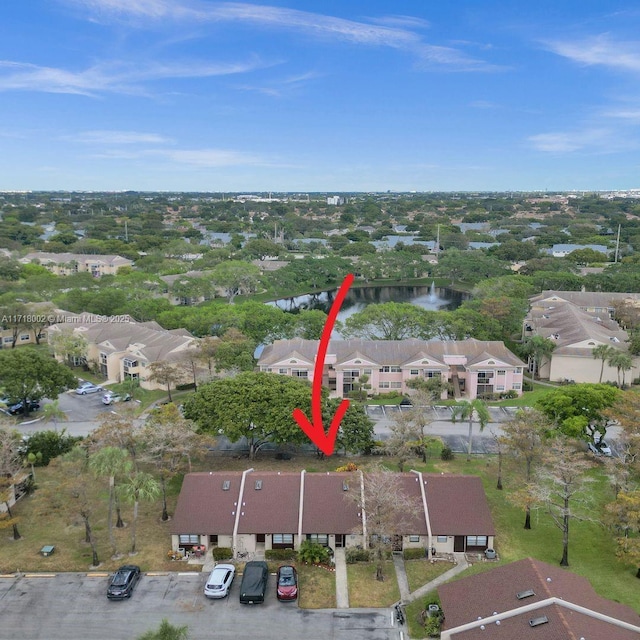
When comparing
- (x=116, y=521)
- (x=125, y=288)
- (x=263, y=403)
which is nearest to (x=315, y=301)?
(x=125, y=288)

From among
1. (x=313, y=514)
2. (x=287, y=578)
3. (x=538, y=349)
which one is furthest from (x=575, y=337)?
(x=287, y=578)

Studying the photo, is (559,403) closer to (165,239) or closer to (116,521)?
(116,521)

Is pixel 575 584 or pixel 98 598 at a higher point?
pixel 575 584

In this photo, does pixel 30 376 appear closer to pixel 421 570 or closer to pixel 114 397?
pixel 114 397

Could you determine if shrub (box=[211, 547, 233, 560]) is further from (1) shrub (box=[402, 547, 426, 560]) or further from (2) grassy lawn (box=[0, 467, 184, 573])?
(1) shrub (box=[402, 547, 426, 560])

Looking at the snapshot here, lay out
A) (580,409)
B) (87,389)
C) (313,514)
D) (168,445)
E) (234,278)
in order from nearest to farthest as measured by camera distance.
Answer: (313,514)
(168,445)
(580,409)
(87,389)
(234,278)

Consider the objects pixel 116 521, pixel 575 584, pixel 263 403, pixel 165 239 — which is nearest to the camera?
pixel 575 584

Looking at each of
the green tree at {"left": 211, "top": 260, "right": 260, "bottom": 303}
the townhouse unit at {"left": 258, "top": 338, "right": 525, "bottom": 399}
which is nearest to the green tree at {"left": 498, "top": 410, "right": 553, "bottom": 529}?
the townhouse unit at {"left": 258, "top": 338, "right": 525, "bottom": 399}
